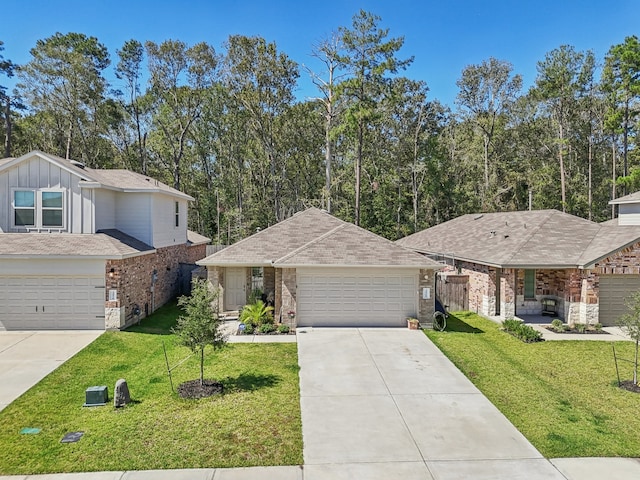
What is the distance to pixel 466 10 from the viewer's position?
1684 centimetres

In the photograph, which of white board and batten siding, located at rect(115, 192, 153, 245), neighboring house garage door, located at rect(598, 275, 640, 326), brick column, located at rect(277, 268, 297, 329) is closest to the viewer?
brick column, located at rect(277, 268, 297, 329)

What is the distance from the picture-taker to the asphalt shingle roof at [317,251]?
45.8 ft

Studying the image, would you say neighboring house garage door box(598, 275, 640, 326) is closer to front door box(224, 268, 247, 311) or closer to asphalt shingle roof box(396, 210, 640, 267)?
asphalt shingle roof box(396, 210, 640, 267)

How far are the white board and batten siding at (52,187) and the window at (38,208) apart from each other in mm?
174

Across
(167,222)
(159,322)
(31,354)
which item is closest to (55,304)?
(31,354)

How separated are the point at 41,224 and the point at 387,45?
22.6 metres

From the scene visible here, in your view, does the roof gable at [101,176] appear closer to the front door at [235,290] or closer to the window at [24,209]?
the window at [24,209]

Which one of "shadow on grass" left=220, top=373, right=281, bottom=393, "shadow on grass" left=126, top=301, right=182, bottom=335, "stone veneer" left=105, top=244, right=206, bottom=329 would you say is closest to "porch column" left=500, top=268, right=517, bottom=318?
"shadow on grass" left=220, top=373, right=281, bottom=393

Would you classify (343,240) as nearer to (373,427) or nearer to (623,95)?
(373,427)

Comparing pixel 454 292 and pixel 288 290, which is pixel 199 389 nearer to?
→ pixel 288 290

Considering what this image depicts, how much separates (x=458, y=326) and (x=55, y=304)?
47.0 feet

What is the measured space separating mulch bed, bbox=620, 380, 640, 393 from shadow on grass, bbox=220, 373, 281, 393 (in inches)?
318

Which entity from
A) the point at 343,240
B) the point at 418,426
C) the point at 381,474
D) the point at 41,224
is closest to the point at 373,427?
the point at 418,426

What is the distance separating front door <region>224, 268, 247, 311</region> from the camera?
16.7 meters
